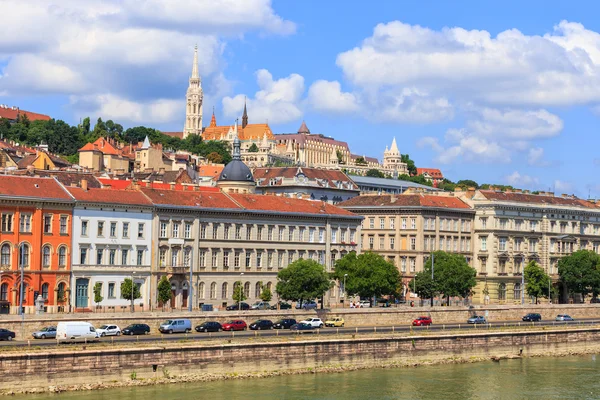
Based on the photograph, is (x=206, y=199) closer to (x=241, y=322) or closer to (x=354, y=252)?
(x=354, y=252)

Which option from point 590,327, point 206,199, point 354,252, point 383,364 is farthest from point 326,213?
point 383,364

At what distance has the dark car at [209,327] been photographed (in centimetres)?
6900

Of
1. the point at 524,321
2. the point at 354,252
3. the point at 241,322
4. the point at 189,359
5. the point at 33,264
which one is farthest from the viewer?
the point at 354,252

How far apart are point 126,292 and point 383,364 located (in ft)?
79.2

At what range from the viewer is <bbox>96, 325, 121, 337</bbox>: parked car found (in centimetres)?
6362

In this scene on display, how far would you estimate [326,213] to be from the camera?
100438 mm

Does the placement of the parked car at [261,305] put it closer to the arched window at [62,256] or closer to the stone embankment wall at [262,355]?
the arched window at [62,256]

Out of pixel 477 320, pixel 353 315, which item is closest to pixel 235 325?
pixel 353 315

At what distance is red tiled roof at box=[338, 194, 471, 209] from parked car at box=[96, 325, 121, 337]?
51526mm

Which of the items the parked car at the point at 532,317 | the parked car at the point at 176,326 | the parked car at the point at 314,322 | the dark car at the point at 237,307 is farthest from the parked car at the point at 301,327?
the parked car at the point at 532,317

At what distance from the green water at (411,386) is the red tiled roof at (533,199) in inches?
1892

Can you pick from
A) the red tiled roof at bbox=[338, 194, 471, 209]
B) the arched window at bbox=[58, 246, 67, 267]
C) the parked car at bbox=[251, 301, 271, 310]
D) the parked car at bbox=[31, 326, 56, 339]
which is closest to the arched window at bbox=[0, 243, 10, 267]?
the arched window at bbox=[58, 246, 67, 267]

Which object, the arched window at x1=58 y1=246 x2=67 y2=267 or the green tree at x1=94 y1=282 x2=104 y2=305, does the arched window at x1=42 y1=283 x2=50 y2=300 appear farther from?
the green tree at x1=94 y1=282 x2=104 y2=305

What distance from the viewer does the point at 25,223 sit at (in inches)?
3073
